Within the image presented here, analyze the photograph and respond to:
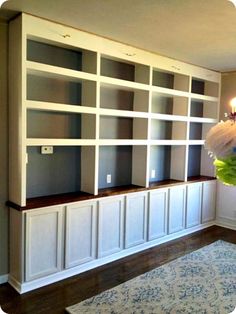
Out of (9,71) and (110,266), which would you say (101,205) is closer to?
(110,266)

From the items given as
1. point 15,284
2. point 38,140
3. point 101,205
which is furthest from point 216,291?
point 38,140

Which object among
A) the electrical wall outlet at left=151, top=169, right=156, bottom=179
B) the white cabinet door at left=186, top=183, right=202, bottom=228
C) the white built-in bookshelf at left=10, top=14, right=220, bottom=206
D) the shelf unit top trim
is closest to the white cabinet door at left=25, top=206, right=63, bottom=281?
the white built-in bookshelf at left=10, top=14, right=220, bottom=206

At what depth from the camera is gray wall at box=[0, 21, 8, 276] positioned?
10.3ft

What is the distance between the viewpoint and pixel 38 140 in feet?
10.3

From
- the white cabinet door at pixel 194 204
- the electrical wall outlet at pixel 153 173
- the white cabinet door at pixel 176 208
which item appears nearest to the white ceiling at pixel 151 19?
the electrical wall outlet at pixel 153 173

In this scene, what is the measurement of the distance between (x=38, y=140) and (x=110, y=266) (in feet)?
5.79

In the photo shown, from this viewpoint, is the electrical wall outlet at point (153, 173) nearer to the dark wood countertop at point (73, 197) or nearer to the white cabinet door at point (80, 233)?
the dark wood countertop at point (73, 197)

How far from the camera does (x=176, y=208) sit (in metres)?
4.77

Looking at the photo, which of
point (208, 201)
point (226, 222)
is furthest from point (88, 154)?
point (226, 222)

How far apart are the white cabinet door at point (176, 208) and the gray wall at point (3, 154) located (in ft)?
7.90

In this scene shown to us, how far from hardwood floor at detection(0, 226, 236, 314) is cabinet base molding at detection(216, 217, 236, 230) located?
3.04 ft

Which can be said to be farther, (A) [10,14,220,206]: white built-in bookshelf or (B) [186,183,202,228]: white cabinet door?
(B) [186,183,202,228]: white cabinet door

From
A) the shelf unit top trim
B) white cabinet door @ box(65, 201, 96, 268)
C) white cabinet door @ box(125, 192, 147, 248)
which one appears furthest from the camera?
white cabinet door @ box(125, 192, 147, 248)

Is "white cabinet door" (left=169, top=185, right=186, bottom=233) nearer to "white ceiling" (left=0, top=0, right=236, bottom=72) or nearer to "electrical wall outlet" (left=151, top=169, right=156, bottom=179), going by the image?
"electrical wall outlet" (left=151, top=169, right=156, bottom=179)
